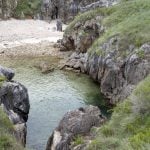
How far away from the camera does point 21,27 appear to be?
76.1 meters

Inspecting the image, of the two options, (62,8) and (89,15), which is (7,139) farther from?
(62,8)

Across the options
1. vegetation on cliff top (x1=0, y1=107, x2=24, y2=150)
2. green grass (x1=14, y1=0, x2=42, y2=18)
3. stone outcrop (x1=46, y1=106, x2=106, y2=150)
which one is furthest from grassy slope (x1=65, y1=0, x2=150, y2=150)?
A: green grass (x1=14, y1=0, x2=42, y2=18)

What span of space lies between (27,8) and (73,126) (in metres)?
58.8

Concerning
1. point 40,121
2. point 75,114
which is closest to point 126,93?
point 40,121

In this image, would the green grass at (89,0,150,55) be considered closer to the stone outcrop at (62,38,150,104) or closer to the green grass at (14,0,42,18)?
the stone outcrop at (62,38,150,104)

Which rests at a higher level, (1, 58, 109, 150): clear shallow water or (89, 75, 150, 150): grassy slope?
(89, 75, 150, 150): grassy slope

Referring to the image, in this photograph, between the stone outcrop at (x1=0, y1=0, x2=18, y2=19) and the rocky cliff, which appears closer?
the rocky cliff

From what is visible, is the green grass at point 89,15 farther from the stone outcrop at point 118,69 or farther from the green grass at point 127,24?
the stone outcrop at point 118,69

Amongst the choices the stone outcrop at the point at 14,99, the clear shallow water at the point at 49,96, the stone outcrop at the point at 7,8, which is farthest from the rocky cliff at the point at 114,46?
the stone outcrop at the point at 7,8

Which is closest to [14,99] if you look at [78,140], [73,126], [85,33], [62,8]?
[73,126]

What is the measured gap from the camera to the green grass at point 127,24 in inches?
1761

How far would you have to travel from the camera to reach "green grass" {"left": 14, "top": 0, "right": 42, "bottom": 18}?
3208 inches

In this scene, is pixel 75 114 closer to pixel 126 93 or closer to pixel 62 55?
pixel 126 93

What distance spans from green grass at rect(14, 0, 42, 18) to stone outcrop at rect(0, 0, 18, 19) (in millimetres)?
971
